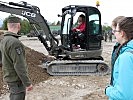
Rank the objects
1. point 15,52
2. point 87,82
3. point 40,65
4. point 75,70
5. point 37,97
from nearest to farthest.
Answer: point 15,52
point 37,97
point 87,82
point 75,70
point 40,65

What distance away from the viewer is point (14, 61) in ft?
15.1

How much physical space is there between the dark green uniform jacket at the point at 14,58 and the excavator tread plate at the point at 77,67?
6.86 metres

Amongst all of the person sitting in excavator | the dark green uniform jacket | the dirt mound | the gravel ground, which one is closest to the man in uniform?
the dark green uniform jacket

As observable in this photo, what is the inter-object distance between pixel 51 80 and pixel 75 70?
1.47 metres

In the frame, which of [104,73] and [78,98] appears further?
[104,73]

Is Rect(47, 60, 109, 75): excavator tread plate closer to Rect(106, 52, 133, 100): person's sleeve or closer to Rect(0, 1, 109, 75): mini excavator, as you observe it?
Rect(0, 1, 109, 75): mini excavator

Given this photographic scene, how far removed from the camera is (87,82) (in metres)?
10.2

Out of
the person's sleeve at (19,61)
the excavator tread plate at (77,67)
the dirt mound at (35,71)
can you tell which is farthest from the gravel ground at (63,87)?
the person's sleeve at (19,61)

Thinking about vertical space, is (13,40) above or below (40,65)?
above

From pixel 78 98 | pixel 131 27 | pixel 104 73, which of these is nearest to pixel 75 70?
pixel 104 73

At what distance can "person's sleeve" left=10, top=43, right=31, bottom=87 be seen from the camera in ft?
15.0

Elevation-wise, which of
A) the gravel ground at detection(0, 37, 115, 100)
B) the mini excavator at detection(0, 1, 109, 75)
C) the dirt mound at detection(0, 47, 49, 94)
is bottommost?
the gravel ground at detection(0, 37, 115, 100)

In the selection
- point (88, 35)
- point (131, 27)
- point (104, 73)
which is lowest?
point (104, 73)

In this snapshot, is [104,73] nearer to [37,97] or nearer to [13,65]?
[37,97]
